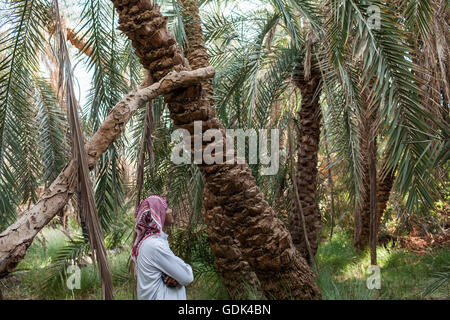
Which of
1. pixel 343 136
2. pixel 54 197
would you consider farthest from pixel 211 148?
pixel 343 136

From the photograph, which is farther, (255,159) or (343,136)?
(255,159)

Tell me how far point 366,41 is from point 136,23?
199 centimetres

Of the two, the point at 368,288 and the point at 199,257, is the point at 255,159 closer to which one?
the point at 199,257

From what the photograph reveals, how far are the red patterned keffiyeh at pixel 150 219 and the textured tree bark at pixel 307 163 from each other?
3.92m

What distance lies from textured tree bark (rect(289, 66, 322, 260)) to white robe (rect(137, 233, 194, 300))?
3.98m

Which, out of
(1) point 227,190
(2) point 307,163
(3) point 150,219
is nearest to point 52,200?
(3) point 150,219

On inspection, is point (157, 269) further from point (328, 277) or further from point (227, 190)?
point (328, 277)

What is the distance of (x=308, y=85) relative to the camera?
6445 millimetres

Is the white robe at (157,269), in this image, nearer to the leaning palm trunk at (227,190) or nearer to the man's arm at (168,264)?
the man's arm at (168,264)

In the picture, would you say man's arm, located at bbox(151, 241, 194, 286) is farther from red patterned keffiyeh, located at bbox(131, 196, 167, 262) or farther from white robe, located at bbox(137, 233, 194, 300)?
red patterned keffiyeh, located at bbox(131, 196, 167, 262)

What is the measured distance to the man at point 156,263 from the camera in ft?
8.92

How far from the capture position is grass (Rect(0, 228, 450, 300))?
18.3ft

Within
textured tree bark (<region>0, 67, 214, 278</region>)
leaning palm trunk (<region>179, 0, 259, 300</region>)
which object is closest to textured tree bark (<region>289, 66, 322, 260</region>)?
leaning palm trunk (<region>179, 0, 259, 300</region>)

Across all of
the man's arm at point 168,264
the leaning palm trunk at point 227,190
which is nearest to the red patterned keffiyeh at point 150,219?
the man's arm at point 168,264
